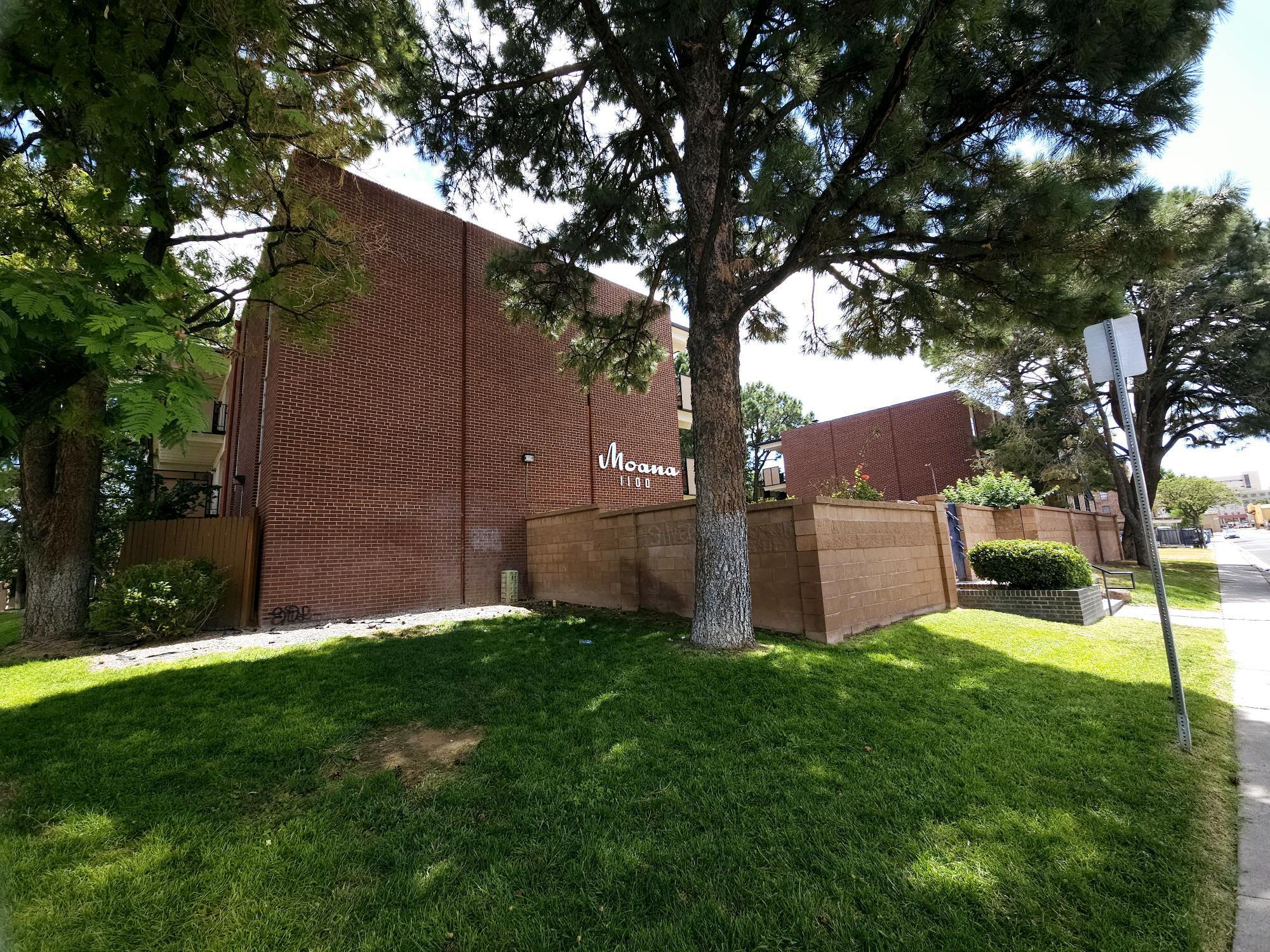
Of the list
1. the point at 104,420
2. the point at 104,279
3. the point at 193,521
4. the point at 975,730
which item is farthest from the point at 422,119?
the point at 975,730

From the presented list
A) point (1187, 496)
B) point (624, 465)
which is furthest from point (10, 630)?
point (1187, 496)

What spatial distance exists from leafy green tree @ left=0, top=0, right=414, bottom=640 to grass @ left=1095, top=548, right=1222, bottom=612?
1123cm

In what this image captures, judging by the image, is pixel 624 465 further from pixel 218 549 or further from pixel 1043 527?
pixel 1043 527

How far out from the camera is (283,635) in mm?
7797

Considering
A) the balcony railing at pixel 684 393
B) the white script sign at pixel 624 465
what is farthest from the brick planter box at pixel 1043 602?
the balcony railing at pixel 684 393

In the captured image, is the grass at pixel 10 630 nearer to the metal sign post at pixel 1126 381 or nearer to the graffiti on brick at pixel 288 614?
the graffiti on brick at pixel 288 614

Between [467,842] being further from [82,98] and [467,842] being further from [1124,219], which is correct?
[1124,219]

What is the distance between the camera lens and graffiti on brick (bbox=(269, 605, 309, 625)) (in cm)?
870

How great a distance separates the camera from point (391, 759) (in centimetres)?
350

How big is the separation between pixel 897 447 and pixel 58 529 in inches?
1182

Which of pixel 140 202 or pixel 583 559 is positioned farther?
pixel 583 559

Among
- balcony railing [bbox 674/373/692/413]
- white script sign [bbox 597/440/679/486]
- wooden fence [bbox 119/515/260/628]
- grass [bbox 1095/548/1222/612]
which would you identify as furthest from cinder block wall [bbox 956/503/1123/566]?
wooden fence [bbox 119/515/260/628]

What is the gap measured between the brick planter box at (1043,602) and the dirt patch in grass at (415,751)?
28.1ft

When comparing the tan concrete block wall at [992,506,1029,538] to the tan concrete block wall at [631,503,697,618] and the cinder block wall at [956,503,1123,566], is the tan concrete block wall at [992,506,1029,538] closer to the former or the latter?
the cinder block wall at [956,503,1123,566]
